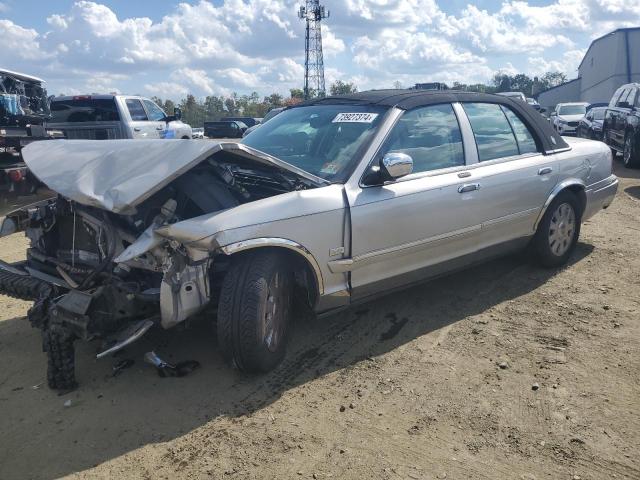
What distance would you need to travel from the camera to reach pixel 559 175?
5109 mm

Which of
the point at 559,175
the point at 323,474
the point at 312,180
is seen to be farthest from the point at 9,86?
the point at 323,474

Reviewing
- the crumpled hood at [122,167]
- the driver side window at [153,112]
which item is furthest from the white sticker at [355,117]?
the driver side window at [153,112]

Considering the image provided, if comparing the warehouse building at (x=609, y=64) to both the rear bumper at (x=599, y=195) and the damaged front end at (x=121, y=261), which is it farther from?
the damaged front end at (x=121, y=261)

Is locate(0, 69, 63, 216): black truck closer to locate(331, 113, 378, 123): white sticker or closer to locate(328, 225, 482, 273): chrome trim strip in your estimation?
locate(331, 113, 378, 123): white sticker

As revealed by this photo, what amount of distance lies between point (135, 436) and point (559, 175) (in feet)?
13.9

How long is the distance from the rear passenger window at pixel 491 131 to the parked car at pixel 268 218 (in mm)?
14

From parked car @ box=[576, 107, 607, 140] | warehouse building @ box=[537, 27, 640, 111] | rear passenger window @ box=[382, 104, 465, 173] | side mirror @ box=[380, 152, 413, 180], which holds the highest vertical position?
warehouse building @ box=[537, 27, 640, 111]

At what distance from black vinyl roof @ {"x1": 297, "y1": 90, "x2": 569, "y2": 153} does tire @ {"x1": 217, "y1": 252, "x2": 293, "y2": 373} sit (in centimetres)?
162

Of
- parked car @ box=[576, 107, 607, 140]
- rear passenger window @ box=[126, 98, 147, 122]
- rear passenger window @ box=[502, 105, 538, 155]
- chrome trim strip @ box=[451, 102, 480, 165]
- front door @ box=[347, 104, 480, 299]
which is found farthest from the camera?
parked car @ box=[576, 107, 607, 140]

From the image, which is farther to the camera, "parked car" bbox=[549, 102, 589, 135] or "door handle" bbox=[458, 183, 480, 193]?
"parked car" bbox=[549, 102, 589, 135]

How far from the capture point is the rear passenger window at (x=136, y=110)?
12.8 meters

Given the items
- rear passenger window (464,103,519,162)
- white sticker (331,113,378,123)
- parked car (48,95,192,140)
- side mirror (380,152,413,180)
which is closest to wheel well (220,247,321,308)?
side mirror (380,152,413,180)

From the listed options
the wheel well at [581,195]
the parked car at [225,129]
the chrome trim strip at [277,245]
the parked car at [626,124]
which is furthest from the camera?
the parked car at [225,129]

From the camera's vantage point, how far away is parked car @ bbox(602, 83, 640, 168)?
12086mm
